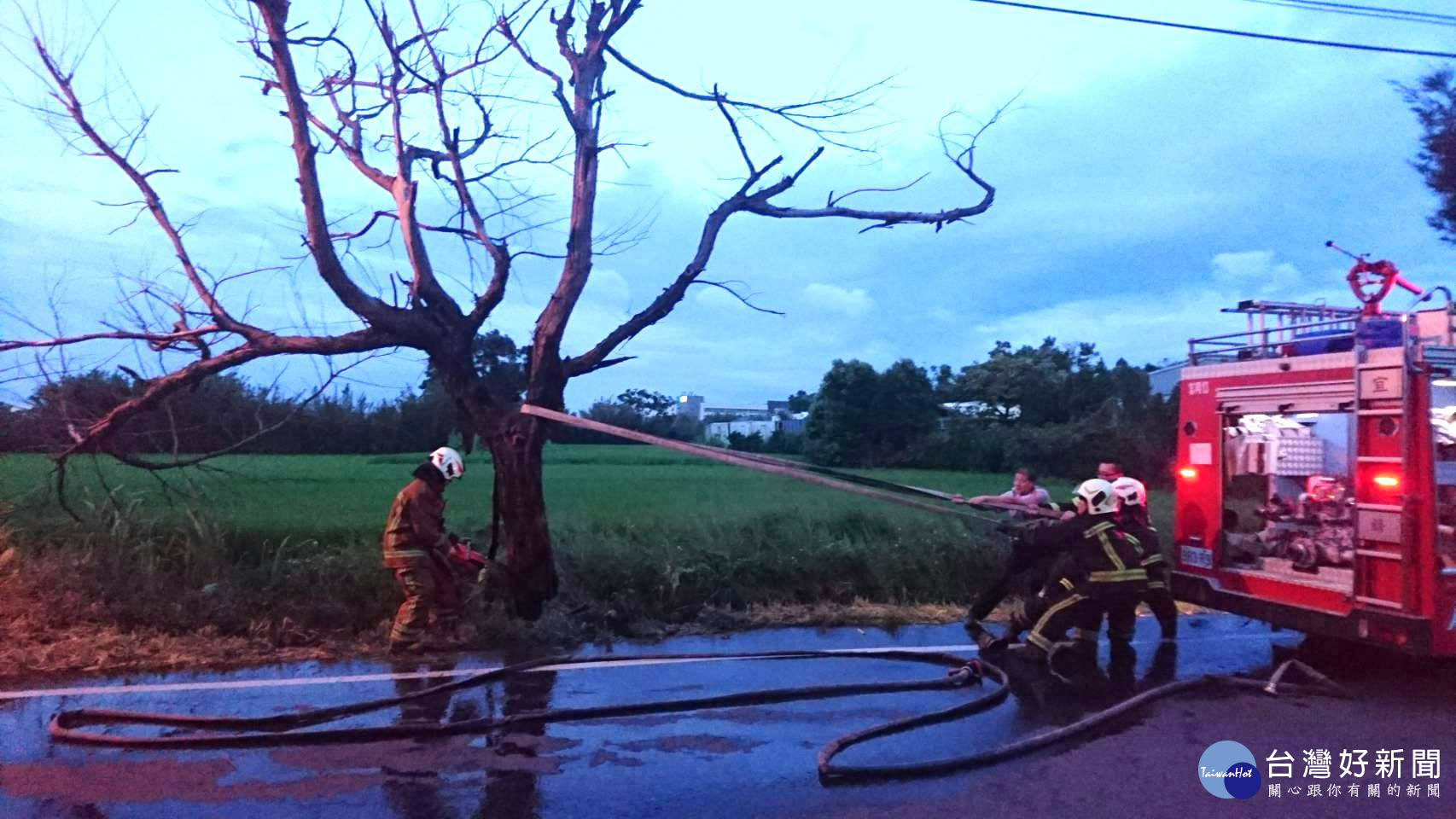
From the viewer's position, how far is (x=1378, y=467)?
732cm

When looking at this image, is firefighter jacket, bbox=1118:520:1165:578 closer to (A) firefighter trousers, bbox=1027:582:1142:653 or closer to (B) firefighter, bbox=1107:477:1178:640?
(B) firefighter, bbox=1107:477:1178:640

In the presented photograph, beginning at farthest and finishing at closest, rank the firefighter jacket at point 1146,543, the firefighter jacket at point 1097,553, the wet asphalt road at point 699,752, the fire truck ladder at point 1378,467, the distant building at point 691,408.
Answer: the distant building at point 691,408 < the firefighter jacket at point 1146,543 < the firefighter jacket at point 1097,553 < the fire truck ladder at point 1378,467 < the wet asphalt road at point 699,752

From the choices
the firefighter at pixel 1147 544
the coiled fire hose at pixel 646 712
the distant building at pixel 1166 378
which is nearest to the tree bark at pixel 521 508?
the coiled fire hose at pixel 646 712

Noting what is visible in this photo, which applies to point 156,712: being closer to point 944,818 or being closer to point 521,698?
point 521,698

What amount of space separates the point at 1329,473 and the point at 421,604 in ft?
25.0

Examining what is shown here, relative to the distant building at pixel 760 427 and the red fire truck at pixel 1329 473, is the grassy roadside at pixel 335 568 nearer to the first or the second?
the red fire truck at pixel 1329 473

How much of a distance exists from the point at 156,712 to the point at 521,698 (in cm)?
213

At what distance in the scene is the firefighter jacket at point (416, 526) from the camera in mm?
8234

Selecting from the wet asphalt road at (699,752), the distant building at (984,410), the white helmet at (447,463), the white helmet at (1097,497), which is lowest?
the wet asphalt road at (699,752)

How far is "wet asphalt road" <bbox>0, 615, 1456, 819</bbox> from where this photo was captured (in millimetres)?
5039

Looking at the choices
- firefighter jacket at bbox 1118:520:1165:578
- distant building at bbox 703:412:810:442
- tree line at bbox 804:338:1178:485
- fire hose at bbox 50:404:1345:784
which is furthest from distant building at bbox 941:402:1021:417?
fire hose at bbox 50:404:1345:784

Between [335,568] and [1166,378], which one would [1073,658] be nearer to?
[1166,378]

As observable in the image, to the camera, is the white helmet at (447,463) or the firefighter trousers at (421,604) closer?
the firefighter trousers at (421,604)

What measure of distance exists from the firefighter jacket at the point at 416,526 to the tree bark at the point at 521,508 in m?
0.67
